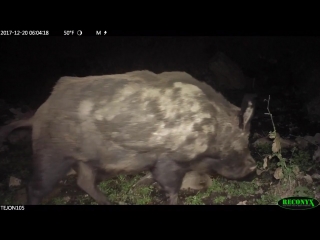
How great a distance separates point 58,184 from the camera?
7.20 feet

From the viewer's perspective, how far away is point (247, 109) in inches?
87.1

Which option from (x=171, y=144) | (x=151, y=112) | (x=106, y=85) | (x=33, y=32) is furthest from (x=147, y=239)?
(x=33, y=32)

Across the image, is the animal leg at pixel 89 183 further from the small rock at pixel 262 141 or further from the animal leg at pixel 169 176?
the small rock at pixel 262 141

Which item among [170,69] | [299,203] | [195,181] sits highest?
[170,69]

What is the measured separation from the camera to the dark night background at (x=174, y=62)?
7.07ft

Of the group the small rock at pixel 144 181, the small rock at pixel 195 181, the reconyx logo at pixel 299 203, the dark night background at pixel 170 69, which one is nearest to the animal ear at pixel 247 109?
the dark night background at pixel 170 69

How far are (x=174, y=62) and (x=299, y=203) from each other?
3.33 ft

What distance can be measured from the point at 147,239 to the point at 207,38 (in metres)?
1.12

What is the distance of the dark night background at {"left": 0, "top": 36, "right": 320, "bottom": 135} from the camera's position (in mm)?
2156

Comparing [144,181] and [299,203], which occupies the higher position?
A: [144,181]

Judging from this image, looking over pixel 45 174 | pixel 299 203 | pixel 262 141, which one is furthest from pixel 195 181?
pixel 45 174

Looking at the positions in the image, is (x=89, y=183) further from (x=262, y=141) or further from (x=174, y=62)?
(x=262, y=141)

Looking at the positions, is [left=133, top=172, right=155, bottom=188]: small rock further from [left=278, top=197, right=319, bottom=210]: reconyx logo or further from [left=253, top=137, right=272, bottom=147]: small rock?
[left=278, top=197, right=319, bottom=210]: reconyx logo

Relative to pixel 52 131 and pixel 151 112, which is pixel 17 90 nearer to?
pixel 52 131
